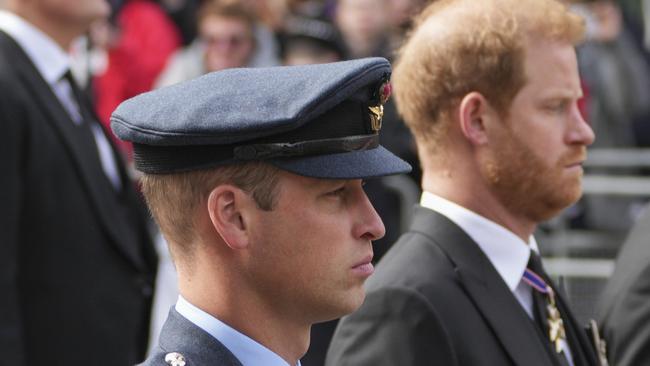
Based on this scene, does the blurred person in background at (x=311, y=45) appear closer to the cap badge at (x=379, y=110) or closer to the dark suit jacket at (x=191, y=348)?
the cap badge at (x=379, y=110)

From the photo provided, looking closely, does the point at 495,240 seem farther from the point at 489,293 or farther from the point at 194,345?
the point at 194,345

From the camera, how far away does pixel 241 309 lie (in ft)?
7.89

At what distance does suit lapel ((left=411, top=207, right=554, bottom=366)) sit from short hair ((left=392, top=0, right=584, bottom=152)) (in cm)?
28

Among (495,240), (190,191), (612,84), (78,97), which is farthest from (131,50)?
(190,191)

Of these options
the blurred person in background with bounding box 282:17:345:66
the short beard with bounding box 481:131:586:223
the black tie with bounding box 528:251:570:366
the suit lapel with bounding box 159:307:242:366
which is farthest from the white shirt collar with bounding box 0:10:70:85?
the blurred person in background with bounding box 282:17:345:66

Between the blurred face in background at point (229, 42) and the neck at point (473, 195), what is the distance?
3845 mm

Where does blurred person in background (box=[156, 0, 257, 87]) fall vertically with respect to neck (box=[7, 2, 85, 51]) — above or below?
below

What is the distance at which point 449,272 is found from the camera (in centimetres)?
326

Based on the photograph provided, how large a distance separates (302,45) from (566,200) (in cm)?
382

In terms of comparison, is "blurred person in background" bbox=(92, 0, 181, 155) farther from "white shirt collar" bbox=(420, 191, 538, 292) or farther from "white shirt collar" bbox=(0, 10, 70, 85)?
"white shirt collar" bbox=(420, 191, 538, 292)

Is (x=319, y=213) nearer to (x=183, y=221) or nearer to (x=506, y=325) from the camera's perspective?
(x=183, y=221)

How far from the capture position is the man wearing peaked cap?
2375mm

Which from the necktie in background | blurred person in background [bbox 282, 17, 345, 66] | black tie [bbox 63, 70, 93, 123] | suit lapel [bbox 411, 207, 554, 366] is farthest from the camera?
blurred person in background [bbox 282, 17, 345, 66]

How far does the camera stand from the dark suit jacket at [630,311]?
145 inches
